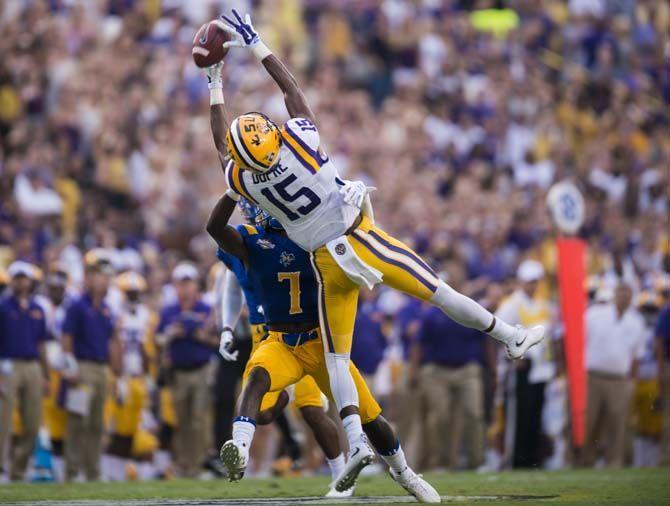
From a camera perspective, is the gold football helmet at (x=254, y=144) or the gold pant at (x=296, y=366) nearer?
the gold football helmet at (x=254, y=144)

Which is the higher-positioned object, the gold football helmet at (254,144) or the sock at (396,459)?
the gold football helmet at (254,144)

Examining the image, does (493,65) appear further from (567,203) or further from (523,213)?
(567,203)

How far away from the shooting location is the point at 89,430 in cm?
1340

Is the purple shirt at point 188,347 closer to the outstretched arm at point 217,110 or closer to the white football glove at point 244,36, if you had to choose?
the outstretched arm at point 217,110

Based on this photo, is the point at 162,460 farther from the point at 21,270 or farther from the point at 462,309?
the point at 462,309

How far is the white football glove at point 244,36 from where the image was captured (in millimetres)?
8852

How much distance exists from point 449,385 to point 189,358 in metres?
2.76

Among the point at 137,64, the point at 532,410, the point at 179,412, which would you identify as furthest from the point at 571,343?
the point at 137,64

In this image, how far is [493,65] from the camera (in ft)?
69.9

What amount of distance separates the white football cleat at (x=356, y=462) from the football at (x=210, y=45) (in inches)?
106

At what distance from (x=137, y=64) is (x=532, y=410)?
7.43 metres

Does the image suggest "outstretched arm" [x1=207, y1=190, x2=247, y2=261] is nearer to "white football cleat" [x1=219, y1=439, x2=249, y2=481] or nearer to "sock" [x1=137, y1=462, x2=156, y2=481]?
"white football cleat" [x1=219, y1=439, x2=249, y2=481]

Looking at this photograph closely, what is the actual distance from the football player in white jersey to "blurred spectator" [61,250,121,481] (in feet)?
16.9

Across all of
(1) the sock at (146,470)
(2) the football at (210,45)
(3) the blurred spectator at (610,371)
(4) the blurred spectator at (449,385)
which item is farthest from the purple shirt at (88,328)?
(3) the blurred spectator at (610,371)
